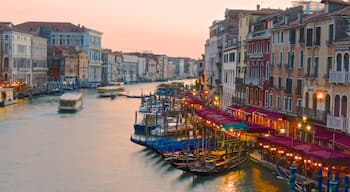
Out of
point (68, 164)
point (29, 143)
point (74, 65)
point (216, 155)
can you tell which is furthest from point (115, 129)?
point (74, 65)

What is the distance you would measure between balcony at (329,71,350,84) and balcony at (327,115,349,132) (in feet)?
2.23

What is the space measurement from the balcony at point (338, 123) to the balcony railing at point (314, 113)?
408 mm

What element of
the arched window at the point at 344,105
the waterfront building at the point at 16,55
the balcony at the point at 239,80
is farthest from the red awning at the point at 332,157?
the waterfront building at the point at 16,55

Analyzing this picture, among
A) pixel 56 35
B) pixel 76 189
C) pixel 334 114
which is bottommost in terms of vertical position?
pixel 76 189

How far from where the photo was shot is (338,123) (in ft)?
34.8

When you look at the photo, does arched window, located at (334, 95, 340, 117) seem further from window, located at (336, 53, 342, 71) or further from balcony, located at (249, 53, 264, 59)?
balcony, located at (249, 53, 264, 59)

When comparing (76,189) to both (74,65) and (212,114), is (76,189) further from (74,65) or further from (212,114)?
(74,65)

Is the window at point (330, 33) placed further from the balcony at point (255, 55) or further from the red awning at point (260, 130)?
the balcony at point (255, 55)

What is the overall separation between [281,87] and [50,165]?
5.87m

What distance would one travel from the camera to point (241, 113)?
1697 cm

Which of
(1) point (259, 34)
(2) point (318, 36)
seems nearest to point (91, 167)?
(2) point (318, 36)

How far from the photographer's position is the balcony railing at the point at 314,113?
11.3m

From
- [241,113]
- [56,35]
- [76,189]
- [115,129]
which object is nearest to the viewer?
[76,189]

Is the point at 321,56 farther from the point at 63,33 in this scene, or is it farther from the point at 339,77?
the point at 63,33
